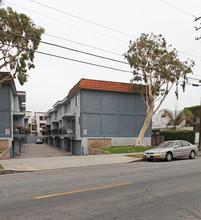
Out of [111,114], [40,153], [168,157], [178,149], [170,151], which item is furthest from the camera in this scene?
[40,153]

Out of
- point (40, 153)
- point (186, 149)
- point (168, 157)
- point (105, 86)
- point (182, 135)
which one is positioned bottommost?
point (40, 153)

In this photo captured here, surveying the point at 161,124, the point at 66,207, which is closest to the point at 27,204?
the point at 66,207

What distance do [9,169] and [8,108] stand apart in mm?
11231

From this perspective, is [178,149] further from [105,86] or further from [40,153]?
[40,153]

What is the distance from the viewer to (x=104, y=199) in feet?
20.2

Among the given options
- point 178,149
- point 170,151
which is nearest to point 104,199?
point 170,151

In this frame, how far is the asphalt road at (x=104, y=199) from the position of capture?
5.02 meters

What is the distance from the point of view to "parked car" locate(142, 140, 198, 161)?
599 inches

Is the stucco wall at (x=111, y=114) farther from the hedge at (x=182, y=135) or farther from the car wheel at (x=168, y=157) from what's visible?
the car wheel at (x=168, y=157)

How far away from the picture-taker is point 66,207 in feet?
18.0

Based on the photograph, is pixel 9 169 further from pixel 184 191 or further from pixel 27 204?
pixel 184 191

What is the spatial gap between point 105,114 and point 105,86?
10.1 ft

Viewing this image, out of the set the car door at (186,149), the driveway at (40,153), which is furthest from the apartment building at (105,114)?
the car door at (186,149)

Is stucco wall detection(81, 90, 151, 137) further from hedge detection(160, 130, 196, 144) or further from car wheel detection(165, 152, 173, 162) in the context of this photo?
car wheel detection(165, 152, 173, 162)
